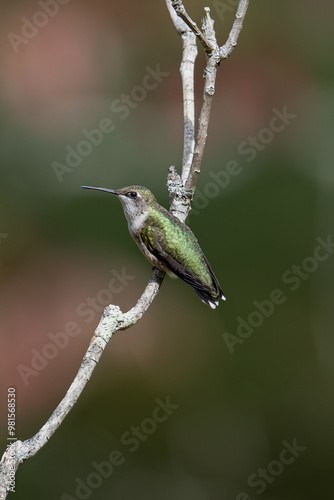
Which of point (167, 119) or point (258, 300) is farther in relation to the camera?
point (167, 119)

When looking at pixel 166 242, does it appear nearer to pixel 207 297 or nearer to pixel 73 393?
pixel 207 297

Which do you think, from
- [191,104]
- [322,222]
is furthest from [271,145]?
[191,104]

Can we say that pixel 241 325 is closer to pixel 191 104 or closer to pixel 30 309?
pixel 30 309

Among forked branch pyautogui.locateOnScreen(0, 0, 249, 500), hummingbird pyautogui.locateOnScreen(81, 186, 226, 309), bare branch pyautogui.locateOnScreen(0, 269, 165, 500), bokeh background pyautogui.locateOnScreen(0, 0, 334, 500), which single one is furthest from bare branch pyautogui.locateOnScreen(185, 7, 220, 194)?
bokeh background pyautogui.locateOnScreen(0, 0, 334, 500)

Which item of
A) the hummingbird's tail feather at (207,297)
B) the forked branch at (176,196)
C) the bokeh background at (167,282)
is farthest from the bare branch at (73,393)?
the bokeh background at (167,282)

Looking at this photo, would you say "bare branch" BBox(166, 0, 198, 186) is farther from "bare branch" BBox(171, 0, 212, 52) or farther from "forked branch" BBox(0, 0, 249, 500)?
"bare branch" BBox(171, 0, 212, 52)

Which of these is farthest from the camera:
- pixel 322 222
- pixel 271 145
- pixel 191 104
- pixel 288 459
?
pixel 271 145
